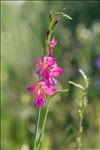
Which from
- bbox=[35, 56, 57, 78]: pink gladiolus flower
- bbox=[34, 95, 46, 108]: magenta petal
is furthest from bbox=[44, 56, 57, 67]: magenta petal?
bbox=[34, 95, 46, 108]: magenta petal

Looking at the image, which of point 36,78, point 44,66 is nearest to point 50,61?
point 44,66

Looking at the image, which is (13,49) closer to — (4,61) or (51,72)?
(4,61)

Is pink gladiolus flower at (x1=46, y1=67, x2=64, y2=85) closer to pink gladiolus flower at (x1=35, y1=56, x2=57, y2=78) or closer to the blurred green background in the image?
pink gladiolus flower at (x1=35, y1=56, x2=57, y2=78)

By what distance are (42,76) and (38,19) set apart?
4.80 m

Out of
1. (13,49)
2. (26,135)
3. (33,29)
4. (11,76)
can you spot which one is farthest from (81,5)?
(26,135)

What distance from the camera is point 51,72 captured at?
5.40ft

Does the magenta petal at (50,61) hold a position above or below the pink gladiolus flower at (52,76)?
above

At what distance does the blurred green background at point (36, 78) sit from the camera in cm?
382

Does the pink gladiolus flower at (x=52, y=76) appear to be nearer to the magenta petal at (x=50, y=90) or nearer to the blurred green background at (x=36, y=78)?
the magenta petal at (x=50, y=90)

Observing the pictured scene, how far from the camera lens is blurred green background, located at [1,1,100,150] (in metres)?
3.82

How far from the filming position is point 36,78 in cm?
439

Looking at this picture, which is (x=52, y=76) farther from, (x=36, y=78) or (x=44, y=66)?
(x=36, y=78)

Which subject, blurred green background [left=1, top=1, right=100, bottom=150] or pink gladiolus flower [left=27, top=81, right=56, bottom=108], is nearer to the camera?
pink gladiolus flower [left=27, top=81, right=56, bottom=108]

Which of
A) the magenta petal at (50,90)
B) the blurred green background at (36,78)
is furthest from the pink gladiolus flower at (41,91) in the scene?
the blurred green background at (36,78)
